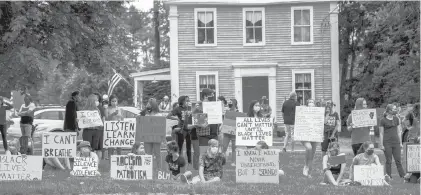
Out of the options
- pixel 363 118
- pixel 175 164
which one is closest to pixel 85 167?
pixel 175 164

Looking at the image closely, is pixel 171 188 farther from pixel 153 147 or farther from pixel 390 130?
pixel 390 130

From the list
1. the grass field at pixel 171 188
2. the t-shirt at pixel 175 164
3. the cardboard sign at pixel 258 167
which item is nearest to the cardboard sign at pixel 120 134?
the t-shirt at pixel 175 164

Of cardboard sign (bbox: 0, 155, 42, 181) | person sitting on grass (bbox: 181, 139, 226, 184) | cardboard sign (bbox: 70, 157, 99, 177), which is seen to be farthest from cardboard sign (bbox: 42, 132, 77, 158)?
person sitting on grass (bbox: 181, 139, 226, 184)

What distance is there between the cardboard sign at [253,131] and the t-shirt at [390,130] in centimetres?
238

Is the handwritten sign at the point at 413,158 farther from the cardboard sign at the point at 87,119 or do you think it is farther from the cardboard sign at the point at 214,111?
the cardboard sign at the point at 87,119

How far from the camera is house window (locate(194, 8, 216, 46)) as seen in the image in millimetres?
34500

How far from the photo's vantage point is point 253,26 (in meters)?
34.7

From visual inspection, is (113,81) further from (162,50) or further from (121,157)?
(162,50)

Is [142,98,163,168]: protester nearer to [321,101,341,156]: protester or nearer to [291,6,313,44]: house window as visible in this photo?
[321,101,341,156]: protester

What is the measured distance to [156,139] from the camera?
16.9 meters

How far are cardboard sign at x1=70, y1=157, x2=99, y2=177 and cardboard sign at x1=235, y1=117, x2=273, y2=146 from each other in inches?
131

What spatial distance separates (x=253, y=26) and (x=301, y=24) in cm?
205

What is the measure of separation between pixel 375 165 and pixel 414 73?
15.7 meters

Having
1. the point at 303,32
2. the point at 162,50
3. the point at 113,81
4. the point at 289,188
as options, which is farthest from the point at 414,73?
the point at 162,50
